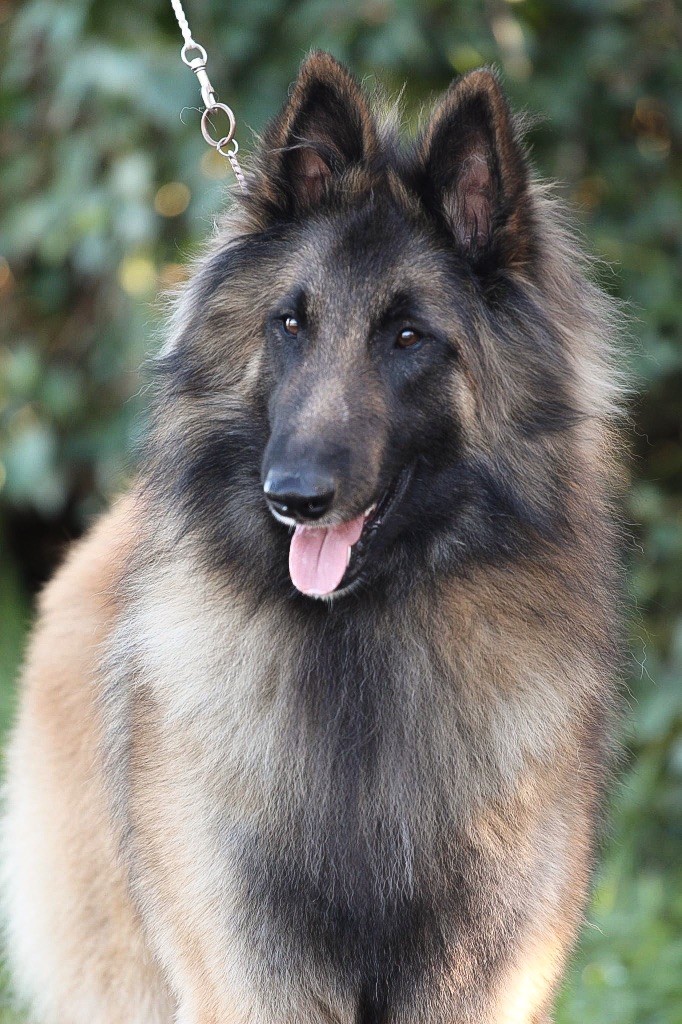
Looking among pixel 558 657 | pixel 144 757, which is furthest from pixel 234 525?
pixel 558 657

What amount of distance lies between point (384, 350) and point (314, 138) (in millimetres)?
506

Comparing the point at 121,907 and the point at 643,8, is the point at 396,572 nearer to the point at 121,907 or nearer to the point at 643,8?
the point at 121,907

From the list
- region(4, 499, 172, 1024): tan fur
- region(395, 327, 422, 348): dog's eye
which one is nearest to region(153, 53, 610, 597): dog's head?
region(395, 327, 422, 348): dog's eye

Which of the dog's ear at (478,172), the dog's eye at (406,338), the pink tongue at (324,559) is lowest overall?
the pink tongue at (324,559)

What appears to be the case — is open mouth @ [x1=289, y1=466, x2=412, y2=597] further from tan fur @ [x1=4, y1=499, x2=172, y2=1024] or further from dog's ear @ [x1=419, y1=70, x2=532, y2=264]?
tan fur @ [x1=4, y1=499, x2=172, y2=1024]

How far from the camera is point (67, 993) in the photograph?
3264 mm

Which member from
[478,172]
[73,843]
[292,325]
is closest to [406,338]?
[292,325]

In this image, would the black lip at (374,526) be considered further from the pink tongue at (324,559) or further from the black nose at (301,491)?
the black nose at (301,491)

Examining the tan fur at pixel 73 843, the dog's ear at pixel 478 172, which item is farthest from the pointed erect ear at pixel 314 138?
the tan fur at pixel 73 843

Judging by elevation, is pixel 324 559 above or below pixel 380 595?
above

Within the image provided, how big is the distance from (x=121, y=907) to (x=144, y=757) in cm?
57

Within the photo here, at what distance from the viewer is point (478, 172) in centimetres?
253

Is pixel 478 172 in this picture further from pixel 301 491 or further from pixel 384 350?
pixel 301 491

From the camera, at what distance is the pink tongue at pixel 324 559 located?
2.43 meters
